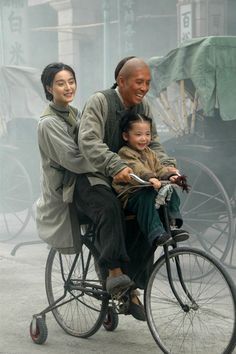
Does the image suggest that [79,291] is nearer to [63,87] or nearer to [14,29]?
[63,87]

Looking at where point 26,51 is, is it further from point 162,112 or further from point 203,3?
point 162,112

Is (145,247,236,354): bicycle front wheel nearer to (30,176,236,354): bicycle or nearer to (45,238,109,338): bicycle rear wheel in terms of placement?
(30,176,236,354): bicycle

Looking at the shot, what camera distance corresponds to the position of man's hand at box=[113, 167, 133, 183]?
3813 mm

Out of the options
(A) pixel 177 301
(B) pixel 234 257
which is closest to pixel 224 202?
(B) pixel 234 257

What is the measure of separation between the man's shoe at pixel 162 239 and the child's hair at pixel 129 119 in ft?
2.10

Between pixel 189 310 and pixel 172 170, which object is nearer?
pixel 189 310

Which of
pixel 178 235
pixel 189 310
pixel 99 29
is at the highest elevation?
pixel 99 29

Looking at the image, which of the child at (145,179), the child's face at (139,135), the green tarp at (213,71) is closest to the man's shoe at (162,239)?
the child at (145,179)

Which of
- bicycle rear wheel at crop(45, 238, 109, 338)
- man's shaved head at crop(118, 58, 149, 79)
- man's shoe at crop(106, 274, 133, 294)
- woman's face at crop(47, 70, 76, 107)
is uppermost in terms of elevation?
man's shaved head at crop(118, 58, 149, 79)

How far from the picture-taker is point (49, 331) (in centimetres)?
475

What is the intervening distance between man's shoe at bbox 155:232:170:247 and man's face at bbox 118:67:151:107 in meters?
0.78

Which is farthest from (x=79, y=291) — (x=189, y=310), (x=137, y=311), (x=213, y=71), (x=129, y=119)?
(x=213, y=71)

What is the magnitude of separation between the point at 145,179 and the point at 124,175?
120 millimetres

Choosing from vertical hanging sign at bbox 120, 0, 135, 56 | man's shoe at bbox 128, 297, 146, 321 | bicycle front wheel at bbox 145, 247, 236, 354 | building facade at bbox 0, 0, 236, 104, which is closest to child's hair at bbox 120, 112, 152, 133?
bicycle front wheel at bbox 145, 247, 236, 354
